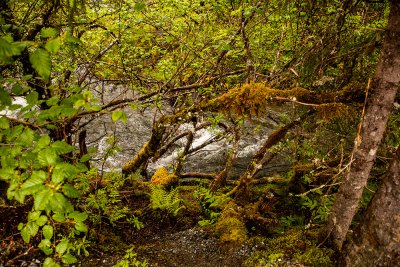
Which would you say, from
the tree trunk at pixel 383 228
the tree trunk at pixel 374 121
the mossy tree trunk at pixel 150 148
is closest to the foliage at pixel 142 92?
the mossy tree trunk at pixel 150 148

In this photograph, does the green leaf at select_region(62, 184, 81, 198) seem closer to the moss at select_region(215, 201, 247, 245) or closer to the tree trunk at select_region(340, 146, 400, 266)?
the tree trunk at select_region(340, 146, 400, 266)

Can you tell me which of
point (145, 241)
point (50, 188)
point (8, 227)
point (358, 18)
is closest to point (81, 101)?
point (50, 188)

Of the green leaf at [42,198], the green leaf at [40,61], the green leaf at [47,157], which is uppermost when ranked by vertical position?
the green leaf at [40,61]

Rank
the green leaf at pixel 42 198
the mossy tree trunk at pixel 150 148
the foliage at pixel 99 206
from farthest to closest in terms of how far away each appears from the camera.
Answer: the mossy tree trunk at pixel 150 148 < the foliage at pixel 99 206 < the green leaf at pixel 42 198

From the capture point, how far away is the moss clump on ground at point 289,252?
161 inches

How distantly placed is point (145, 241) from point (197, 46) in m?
4.25

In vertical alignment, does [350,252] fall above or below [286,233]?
above

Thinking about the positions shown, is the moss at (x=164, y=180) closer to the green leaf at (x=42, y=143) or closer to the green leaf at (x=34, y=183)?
the green leaf at (x=42, y=143)

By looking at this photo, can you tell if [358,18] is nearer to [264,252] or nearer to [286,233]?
[286,233]

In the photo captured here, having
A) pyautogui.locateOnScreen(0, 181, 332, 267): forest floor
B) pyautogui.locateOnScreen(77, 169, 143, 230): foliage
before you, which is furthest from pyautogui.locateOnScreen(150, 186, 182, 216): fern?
pyautogui.locateOnScreen(77, 169, 143, 230): foliage

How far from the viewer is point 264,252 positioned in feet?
14.8

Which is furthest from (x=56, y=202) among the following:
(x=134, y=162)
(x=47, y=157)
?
(x=134, y=162)

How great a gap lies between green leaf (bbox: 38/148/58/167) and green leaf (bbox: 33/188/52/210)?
0.20m

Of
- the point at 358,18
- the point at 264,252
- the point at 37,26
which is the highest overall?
the point at 37,26
